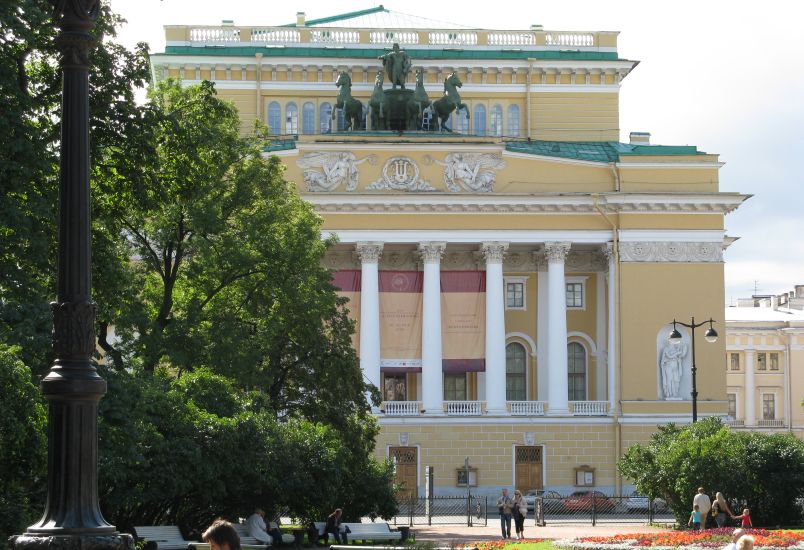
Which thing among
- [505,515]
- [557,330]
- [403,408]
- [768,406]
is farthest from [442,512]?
[768,406]

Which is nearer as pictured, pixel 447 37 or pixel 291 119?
pixel 291 119

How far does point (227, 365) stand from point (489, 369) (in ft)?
92.9

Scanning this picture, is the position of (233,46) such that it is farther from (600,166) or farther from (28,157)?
(28,157)

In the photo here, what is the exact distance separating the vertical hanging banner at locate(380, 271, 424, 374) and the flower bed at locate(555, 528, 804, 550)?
3121 centimetres

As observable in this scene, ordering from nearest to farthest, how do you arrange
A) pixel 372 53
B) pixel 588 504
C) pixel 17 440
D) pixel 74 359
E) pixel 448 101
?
pixel 74 359 < pixel 17 440 < pixel 588 504 < pixel 448 101 < pixel 372 53

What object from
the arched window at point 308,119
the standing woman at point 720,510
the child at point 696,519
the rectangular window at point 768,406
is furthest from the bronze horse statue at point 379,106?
the rectangular window at point 768,406

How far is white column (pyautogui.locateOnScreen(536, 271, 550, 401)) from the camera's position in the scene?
A: 64500 mm

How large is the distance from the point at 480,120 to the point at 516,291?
821cm

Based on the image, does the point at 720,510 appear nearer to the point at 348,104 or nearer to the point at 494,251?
the point at 494,251

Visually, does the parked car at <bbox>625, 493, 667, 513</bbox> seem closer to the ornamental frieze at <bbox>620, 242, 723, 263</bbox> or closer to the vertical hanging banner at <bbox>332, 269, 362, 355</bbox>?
the ornamental frieze at <bbox>620, 242, 723, 263</bbox>

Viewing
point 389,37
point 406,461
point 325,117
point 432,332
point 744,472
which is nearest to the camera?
point 744,472

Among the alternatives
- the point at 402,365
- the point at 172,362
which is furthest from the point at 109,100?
the point at 402,365

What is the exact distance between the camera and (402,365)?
62719mm

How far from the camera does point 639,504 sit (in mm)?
52750
